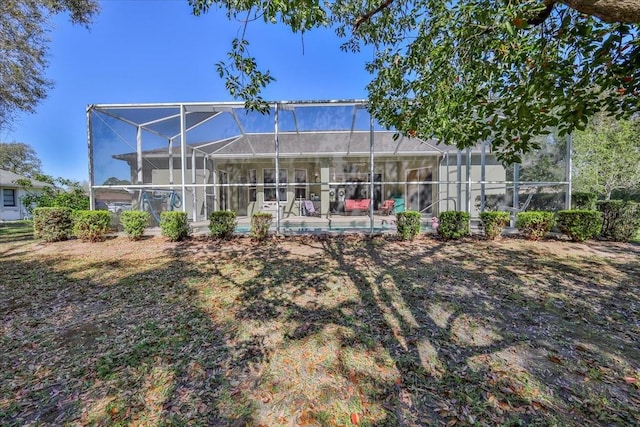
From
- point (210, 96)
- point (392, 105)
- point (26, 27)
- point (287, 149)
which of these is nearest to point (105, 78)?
point (26, 27)

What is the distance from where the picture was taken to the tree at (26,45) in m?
7.86

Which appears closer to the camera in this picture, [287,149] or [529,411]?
[529,411]

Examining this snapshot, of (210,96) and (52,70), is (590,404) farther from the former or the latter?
(52,70)

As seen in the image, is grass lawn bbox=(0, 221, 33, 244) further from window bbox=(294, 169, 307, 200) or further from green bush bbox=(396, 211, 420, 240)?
green bush bbox=(396, 211, 420, 240)

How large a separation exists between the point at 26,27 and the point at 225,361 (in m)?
11.6

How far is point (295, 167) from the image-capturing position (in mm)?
13297

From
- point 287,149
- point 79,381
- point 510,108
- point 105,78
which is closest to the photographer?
point 79,381

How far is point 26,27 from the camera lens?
8.19 metres

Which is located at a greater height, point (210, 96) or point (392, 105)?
point (210, 96)

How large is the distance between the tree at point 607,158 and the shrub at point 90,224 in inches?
717

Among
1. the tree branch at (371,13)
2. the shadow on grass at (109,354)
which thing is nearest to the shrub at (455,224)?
the tree branch at (371,13)

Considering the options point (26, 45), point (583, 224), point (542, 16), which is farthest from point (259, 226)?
point (26, 45)

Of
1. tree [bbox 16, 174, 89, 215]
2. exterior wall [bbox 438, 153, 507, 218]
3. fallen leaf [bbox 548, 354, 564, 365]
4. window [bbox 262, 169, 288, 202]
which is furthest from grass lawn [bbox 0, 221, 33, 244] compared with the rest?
exterior wall [bbox 438, 153, 507, 218]

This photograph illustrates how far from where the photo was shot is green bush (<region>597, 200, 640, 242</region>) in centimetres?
706
